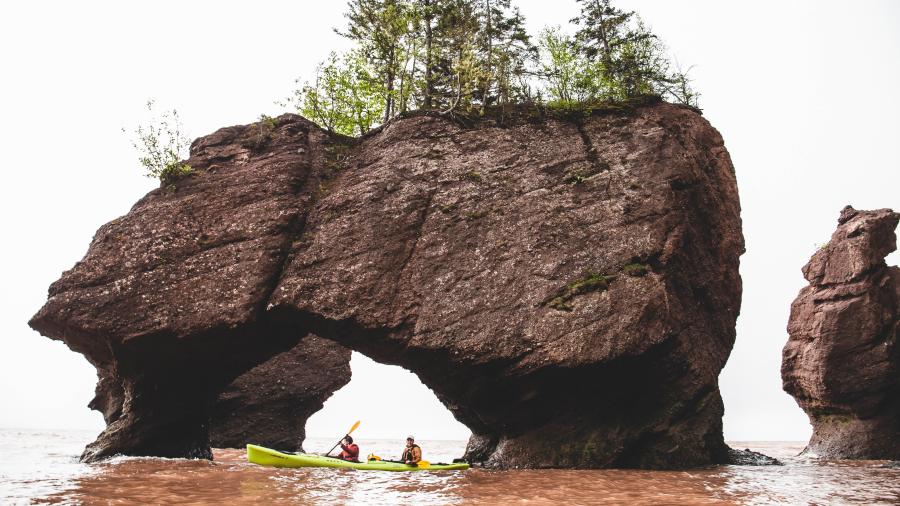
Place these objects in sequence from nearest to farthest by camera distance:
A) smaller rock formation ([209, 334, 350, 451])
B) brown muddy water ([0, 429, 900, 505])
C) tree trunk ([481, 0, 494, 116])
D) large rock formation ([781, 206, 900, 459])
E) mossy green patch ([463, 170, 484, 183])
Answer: brown muddy water ([0, 429, 900, 505])
mossy green patch ([463, 170, 484, 183])
tree trunk ([481, 0, 494, 116])
large rock formation ([781, 206, 900, 459])
smaller rock formation ([209, 334, 350, 451])

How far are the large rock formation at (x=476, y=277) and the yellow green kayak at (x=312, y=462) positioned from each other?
2.81 metres

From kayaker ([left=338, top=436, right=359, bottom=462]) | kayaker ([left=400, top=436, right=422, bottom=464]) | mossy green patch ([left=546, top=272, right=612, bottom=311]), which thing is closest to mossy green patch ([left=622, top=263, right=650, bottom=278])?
mossy green patch ([left=546, top=272, right=612, bottom=311])

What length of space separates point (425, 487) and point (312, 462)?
605cm

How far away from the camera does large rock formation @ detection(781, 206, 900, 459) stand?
1061 inches

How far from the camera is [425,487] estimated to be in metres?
12.8

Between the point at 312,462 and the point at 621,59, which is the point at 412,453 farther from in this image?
the point at 621,59

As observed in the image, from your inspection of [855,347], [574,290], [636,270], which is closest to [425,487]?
[574,290]

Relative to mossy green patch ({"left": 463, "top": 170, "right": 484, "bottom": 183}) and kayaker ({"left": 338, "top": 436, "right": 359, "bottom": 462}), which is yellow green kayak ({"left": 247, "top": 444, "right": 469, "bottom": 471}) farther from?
mossy green patch ({"left": 463, "top": 170, "right": 484, "bottom": 183})

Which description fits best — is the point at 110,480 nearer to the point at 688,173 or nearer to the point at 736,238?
the point at 688,173

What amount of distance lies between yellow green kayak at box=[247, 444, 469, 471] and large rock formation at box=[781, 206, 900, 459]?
2114 centimetres

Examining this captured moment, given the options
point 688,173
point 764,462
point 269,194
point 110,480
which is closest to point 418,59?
point 269,194

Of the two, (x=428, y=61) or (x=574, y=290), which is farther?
(x=428, y=61)

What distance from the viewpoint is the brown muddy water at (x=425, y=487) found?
10.4 m

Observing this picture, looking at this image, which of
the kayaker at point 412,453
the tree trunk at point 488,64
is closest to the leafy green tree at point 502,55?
the tree trunk at point 488,64
